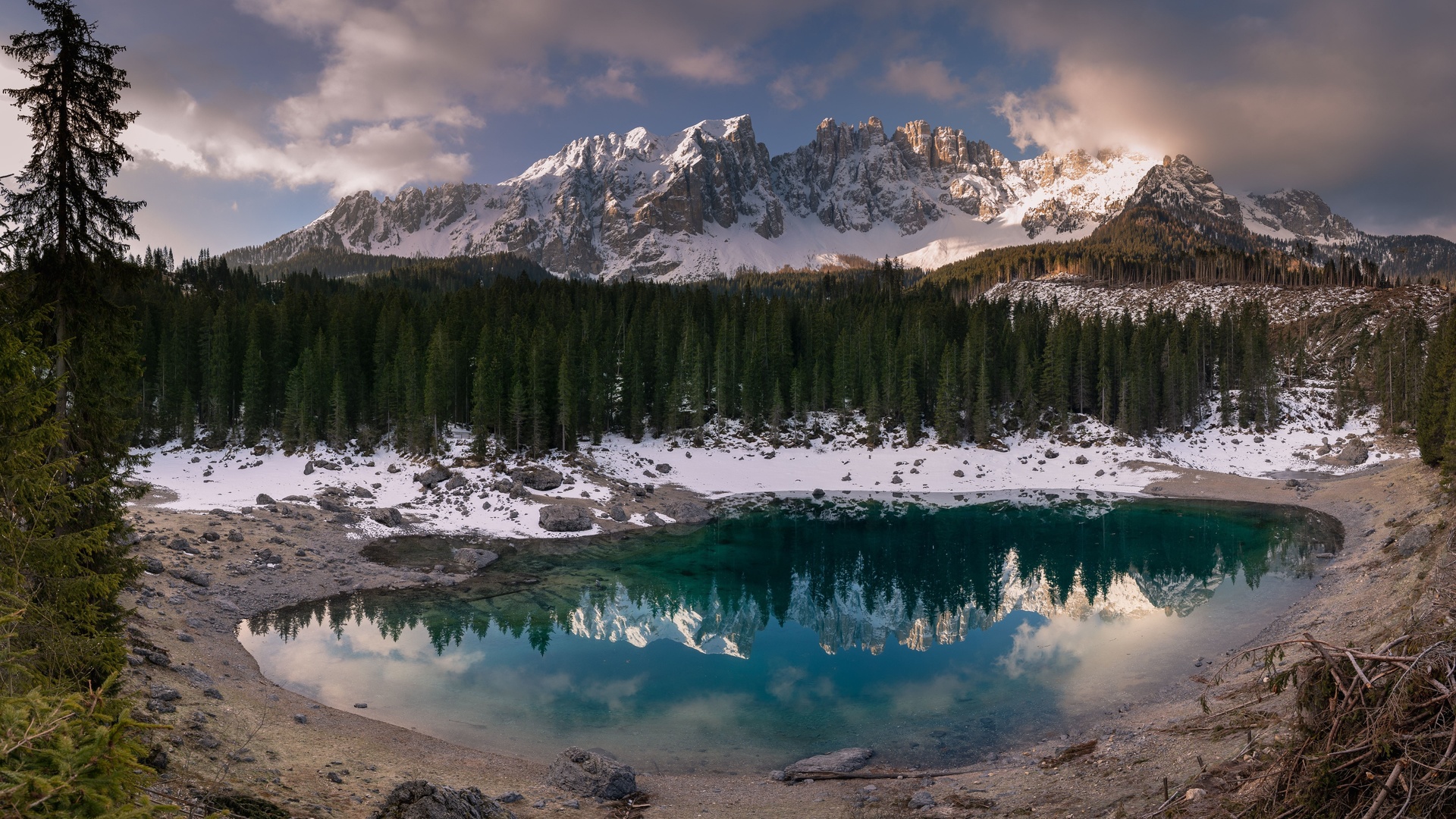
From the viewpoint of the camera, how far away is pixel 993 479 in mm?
74625

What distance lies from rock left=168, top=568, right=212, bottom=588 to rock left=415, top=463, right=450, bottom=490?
903 inches

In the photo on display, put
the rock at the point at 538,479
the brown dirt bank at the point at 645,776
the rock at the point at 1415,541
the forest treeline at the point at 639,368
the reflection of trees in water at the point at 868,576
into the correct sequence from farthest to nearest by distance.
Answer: the forest treeline at the point at 639,368
the rock at the point at 538,479
the reflection of trees in water at the point at 868,576
the rock at the point at 1415,541
the brown dirt bank at the point at 645,776

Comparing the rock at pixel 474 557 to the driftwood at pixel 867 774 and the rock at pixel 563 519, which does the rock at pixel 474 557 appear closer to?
the rock at pixel 563 519

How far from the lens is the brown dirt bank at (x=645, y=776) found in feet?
43.8

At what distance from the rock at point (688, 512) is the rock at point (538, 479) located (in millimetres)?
9069

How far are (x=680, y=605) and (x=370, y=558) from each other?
17965 mm

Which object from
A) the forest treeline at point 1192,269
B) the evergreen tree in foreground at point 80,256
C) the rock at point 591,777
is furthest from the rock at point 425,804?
the forest treeline at point 1192,269

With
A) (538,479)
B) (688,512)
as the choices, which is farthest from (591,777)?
(538,479)

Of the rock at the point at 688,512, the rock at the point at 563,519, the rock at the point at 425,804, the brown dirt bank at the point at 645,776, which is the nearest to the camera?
the rock at the point at 425,804

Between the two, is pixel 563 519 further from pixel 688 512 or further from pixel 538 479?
pixel 688 512

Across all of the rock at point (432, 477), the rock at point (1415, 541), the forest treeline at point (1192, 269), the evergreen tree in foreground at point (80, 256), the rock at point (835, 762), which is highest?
the forest treeline at point (1192, 269)

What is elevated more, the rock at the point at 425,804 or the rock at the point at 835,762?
the rock at the point at 425,804

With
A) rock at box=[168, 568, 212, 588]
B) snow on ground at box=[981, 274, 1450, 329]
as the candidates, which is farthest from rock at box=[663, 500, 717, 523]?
snow on ground at box=[981, 274, 1450, 329]

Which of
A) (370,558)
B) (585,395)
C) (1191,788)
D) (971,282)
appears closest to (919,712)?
(1191,788)
